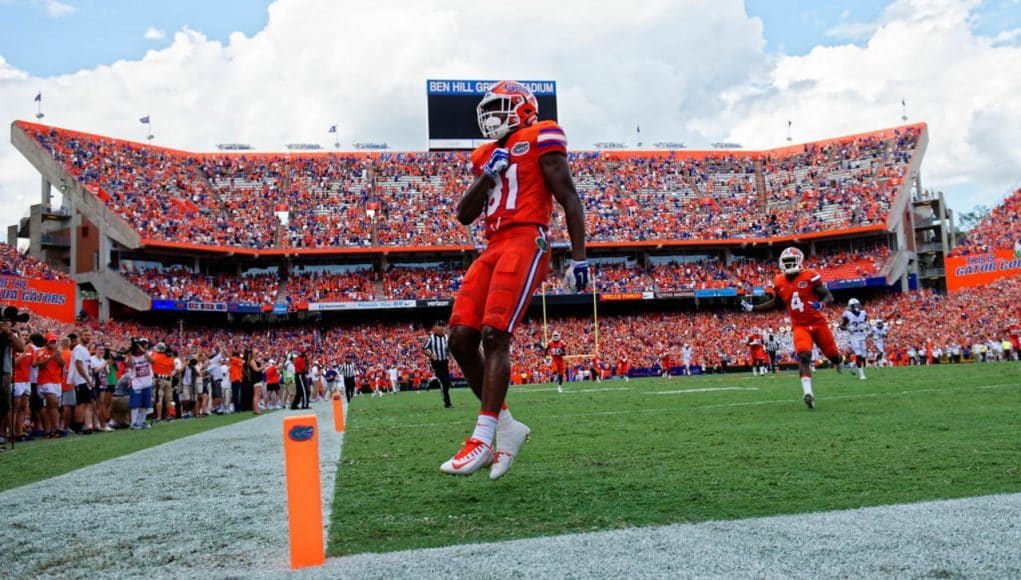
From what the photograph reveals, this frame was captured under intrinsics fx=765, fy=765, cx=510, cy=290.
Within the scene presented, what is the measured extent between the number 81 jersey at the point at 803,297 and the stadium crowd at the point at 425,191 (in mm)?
35447

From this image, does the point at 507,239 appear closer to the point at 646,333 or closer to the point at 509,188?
the point at 509,188

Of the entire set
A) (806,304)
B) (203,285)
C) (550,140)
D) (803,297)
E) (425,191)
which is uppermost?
(425,191)

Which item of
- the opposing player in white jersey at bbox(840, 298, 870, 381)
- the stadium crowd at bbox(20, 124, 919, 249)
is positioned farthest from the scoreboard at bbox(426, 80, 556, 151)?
the opposing player in white jersey at bbox(840, 298, 870, 381)

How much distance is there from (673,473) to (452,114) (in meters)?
44.7

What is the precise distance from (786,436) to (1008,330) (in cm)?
3252

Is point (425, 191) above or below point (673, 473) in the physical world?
above

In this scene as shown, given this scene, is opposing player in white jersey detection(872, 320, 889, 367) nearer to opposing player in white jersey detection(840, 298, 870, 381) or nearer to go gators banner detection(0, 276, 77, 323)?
opposing player in white jersey detection(840, 298, 870, 381)

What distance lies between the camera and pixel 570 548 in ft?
9.34

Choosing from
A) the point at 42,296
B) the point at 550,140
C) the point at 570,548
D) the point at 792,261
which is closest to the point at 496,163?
the point at 550,140

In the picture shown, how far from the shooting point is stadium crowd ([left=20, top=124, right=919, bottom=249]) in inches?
1743

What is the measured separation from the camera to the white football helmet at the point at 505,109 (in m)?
5.10

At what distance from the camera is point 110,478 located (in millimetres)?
6121

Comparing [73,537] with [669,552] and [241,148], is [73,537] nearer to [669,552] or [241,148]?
[669,552]

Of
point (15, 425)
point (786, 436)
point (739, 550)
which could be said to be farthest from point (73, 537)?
point (15, 425)
